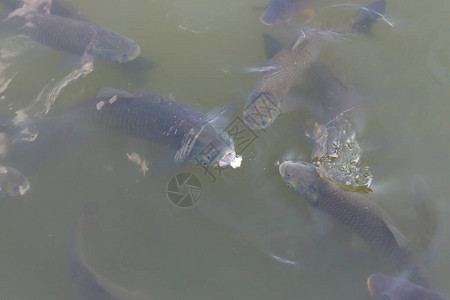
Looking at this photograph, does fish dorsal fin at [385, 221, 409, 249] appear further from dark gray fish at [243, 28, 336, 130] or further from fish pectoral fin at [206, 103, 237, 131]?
fish pectoral fin at [206, 103, 237, 131]

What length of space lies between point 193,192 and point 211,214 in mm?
335

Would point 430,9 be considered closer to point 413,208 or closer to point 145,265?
point 413,208

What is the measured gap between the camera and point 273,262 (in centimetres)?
372

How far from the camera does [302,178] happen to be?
3.85 metres

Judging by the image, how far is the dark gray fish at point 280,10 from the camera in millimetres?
5062

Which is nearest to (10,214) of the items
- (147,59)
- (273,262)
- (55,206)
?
(55,206)

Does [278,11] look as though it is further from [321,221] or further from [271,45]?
[321,221]

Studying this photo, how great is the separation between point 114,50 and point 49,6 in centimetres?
152

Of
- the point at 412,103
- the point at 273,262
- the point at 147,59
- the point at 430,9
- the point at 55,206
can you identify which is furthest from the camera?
the point at 430,9

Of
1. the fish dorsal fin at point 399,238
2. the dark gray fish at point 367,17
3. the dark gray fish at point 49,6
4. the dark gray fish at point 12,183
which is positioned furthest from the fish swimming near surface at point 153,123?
the dark gray fish at point 367,17

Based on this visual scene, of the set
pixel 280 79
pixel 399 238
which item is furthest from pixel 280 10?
pixel 399 238

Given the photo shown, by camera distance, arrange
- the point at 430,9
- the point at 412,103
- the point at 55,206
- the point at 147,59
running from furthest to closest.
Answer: the point at 430,9 → the point at 147,59 → the point at 412,103 → the point at 55,206

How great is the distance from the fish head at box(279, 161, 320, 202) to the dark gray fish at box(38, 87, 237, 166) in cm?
64

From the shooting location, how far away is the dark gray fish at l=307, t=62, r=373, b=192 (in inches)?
154
